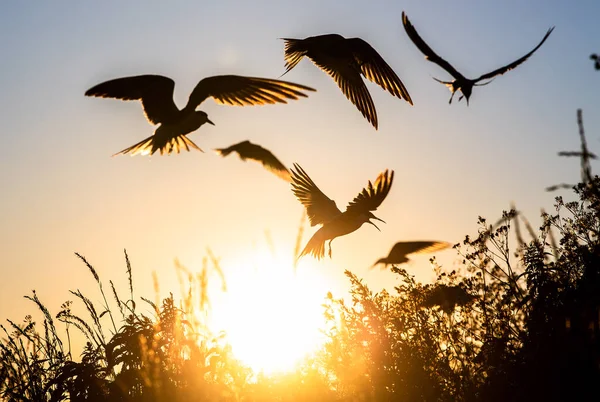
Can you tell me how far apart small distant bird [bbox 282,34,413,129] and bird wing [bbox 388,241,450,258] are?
157cm

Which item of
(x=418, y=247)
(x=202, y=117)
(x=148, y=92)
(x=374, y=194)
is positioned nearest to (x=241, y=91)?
(x=202, y=117)

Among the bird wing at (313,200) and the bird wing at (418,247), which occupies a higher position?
the bird wing at (313,200)

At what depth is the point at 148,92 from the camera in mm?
6500

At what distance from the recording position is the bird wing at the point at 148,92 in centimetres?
632

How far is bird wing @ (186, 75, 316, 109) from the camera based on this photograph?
574cm

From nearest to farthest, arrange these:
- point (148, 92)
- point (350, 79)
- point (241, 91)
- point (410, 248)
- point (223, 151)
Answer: point (223, 151) < point (241, 91) < point (148, 92) < point (410, 248) < point (350, 79)

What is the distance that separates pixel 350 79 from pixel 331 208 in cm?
178

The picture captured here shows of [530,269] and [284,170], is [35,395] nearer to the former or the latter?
[284,170]

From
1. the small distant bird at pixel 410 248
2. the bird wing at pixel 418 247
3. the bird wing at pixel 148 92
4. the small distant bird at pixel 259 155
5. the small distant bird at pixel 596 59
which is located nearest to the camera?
the small distant bird at pixel 596 59

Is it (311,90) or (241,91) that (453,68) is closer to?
(311,90)

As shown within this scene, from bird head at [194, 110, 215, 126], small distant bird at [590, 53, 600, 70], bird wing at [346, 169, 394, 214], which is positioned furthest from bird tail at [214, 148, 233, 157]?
small distant bird at [590, 53, 600, 70]

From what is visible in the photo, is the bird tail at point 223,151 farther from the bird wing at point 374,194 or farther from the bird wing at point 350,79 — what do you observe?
the bird wing at point 350,79

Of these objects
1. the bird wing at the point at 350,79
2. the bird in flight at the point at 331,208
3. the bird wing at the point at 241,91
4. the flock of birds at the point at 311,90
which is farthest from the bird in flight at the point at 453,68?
the bird wing at the point at 350,79

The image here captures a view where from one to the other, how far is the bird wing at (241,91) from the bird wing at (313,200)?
2261 mm
